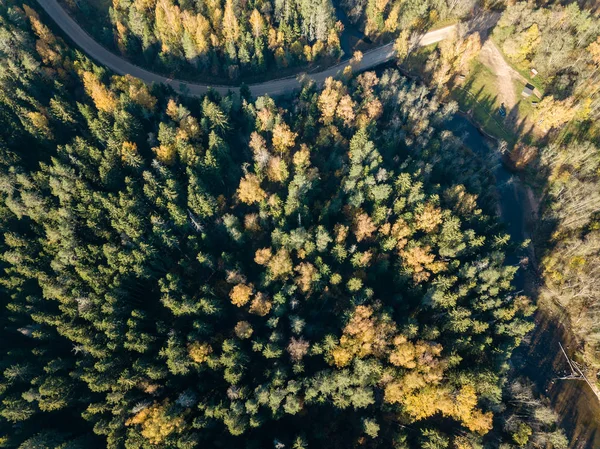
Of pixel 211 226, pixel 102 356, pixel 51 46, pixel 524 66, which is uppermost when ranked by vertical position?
pixel 51 46

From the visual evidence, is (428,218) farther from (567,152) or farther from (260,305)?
(567,152)

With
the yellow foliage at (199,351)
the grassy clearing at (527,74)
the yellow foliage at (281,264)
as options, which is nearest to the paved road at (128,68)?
the grassy clearing at (527,74)

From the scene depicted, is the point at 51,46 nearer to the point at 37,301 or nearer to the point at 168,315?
the point at 37,301

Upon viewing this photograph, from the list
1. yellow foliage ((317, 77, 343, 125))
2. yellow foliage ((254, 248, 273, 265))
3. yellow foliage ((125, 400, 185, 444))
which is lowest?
yellow foliage ((125, 400, 185, 444))

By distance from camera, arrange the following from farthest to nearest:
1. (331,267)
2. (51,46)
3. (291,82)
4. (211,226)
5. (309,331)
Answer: (291,82), (51,46), (211,226), (331,267), (309,331)

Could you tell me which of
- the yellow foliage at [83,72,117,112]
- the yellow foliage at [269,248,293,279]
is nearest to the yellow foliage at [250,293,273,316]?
the yellow foliage at [269,248,293,279]

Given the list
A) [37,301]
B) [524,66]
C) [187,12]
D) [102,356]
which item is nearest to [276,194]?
[102,356]

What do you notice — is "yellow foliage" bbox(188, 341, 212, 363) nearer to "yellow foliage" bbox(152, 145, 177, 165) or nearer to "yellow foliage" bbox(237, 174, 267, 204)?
"yellow foliage" bbox(237, 174, 267, 204)

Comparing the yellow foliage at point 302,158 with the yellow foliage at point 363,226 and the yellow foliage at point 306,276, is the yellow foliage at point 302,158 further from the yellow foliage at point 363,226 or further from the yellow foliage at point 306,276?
the yellow foliage at point 306,276
